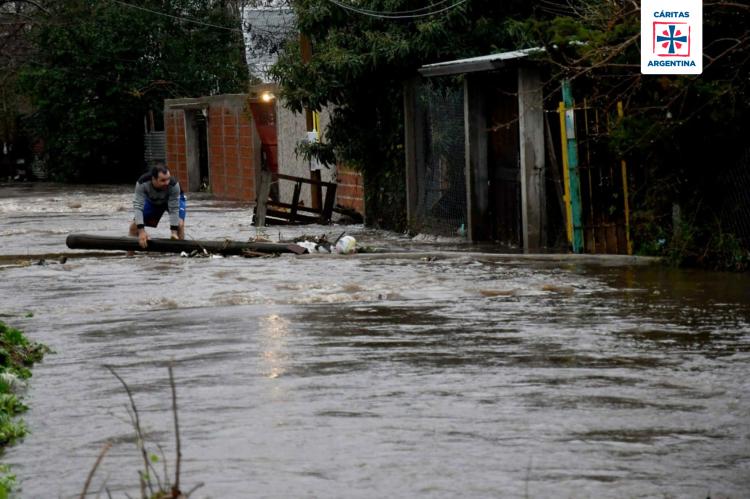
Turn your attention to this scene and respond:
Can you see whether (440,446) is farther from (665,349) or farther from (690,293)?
(690,293)

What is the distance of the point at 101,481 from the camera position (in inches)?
283

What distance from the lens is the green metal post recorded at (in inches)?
687

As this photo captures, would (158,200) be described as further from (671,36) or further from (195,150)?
(195,150)

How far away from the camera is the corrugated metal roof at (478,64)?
1768cm

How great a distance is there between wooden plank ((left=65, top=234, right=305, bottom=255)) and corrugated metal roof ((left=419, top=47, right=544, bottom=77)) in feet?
10.4

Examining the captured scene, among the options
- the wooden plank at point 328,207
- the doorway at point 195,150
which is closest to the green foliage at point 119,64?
the doorway at point 195,150

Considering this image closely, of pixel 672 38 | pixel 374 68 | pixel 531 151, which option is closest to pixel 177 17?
pixel 374 68

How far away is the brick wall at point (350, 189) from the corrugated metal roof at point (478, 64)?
5275 millimetres

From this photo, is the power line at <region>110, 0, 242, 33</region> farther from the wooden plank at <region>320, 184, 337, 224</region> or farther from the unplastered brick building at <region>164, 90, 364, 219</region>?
the wooden plank at <region>320, 184, 337, 224</region>

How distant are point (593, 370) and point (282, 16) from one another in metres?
33.6

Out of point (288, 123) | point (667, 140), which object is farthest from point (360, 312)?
point (288, 123)

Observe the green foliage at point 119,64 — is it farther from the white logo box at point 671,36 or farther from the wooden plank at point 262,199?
the white logo box at point 671,36

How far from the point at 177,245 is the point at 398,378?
957 centimetres

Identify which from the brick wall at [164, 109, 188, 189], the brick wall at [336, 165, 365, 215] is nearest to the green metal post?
the brick wall at [336, 165, 365, 215]
